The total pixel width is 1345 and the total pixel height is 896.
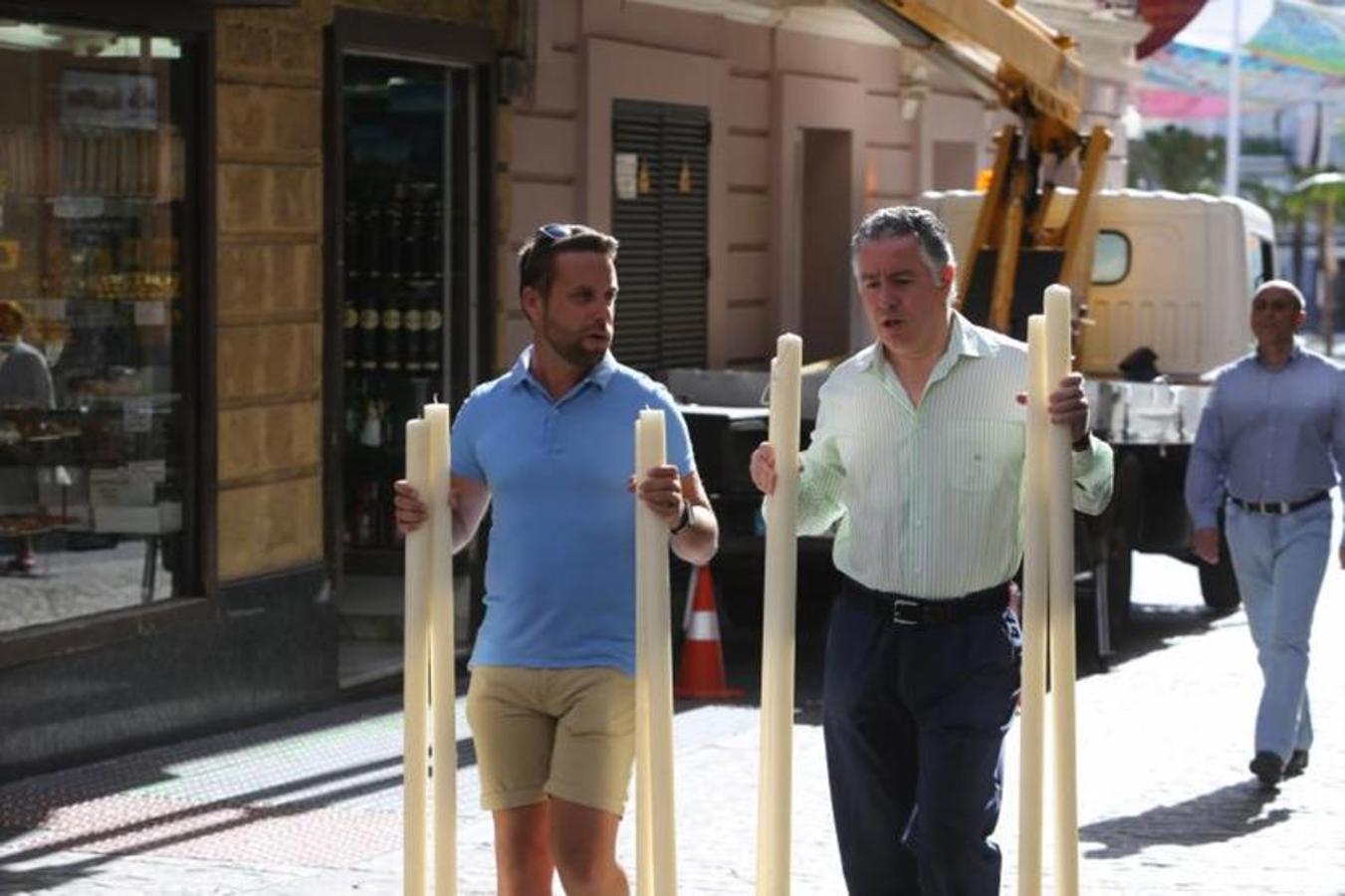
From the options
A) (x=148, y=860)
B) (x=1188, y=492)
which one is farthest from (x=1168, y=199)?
(x=148, y=860)

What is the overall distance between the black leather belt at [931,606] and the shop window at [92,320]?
208 inches

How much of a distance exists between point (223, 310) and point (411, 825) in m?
6.40

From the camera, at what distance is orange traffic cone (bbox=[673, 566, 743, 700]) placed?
13.6 metres

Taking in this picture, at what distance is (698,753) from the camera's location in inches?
469

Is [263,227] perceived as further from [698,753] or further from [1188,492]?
[1188,492]

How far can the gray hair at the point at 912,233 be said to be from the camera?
627 centimetres

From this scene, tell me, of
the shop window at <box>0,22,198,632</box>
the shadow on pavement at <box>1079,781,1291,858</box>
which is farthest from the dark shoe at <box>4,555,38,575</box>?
the shadow on pavement at <box>1079,781,1291,858</box>

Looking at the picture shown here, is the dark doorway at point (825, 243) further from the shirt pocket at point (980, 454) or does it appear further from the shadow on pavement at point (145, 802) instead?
the shirt pocket at point (980, 454)

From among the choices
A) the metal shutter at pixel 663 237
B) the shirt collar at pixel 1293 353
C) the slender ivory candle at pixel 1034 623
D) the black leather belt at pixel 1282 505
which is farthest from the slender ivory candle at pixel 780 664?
the metal shutter at pixel 663 237

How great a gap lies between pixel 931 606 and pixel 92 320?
19.2 feet

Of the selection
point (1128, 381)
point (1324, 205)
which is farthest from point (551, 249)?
point (1324, 205)

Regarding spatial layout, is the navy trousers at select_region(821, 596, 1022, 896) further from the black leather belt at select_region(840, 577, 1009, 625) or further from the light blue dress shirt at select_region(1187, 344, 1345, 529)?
the light blue dress shirt at select_region(1187, 344, 1345, 529)

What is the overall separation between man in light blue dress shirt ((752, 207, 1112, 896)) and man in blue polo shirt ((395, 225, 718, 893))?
1.24ft

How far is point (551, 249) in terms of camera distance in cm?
648
